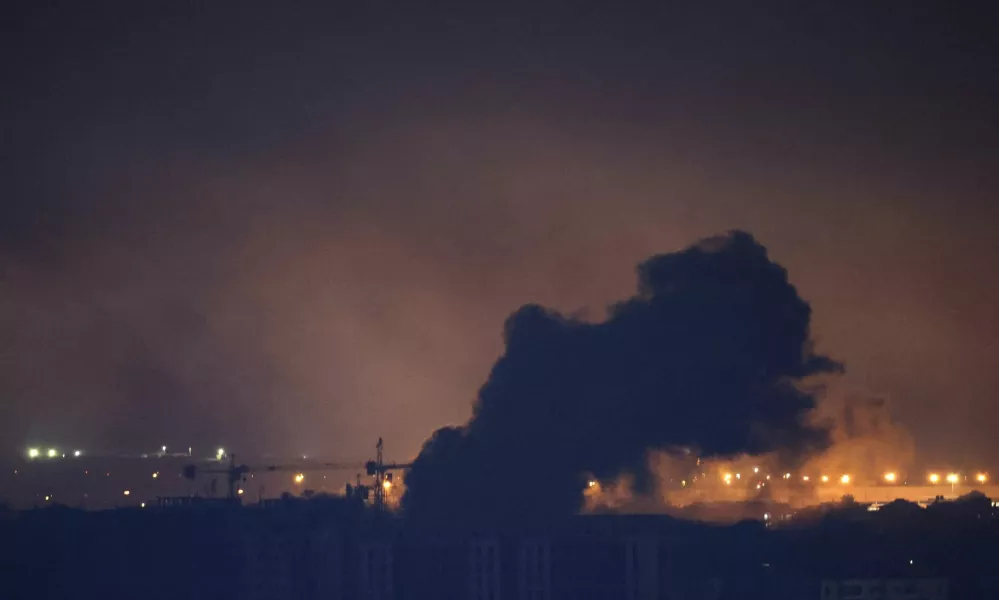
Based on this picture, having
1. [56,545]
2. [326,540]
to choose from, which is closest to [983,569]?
[326,540]

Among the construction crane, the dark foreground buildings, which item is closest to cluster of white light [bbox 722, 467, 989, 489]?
the dark foreground buildings

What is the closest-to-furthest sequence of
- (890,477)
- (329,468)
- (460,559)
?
(460,559) → (890,477) → (329,468)

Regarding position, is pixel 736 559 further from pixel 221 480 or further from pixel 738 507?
pixel 221 480

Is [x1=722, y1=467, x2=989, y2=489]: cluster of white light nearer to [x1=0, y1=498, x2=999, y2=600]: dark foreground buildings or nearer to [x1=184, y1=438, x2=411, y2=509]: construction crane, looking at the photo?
[x1=0, y1=498, x2=999, y2=600]: dark foreground buildings

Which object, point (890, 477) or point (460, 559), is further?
point (890, 477)

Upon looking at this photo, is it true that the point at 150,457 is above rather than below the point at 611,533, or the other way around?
above

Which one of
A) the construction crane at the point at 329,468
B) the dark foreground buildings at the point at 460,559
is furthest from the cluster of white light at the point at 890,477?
the construction crane at the point at 329,468

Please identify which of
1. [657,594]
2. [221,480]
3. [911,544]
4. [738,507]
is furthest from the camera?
[221,480]

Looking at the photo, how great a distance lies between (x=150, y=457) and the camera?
139 meters

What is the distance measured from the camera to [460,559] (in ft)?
283

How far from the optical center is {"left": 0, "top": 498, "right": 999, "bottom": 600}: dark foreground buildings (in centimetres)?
8538

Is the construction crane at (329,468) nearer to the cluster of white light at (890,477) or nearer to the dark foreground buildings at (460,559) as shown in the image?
the dark foreground buildings at (460,559)

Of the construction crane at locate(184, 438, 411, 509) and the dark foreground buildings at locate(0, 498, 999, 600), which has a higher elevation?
the construction crane at locate(184, 438, 411, 509)

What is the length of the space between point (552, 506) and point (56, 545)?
33587mm
